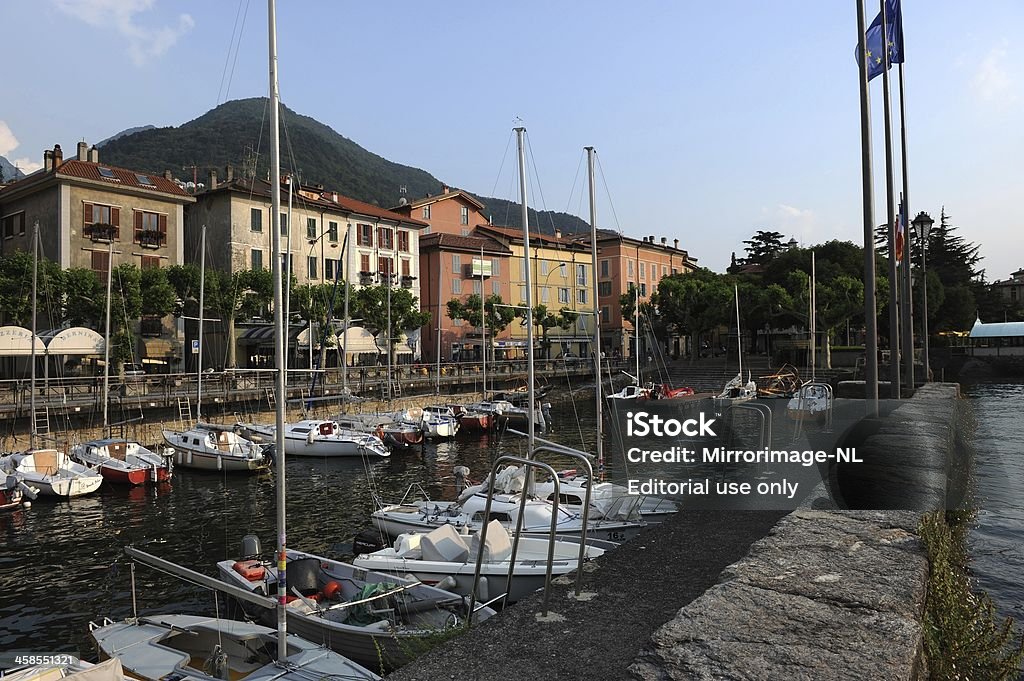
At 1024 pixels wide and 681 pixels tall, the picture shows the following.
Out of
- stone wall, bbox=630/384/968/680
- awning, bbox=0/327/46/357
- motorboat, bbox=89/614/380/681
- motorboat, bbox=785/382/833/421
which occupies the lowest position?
motorboat, bbox=89/614/380/681

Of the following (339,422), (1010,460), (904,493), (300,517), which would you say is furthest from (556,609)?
(339,422)

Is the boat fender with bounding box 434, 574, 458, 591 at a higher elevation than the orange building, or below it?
below

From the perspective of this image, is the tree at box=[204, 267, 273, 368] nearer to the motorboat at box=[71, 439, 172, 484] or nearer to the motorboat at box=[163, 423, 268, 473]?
the motorboat at box=[163, 423, 268, 473]

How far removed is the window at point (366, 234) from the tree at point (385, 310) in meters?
6.07

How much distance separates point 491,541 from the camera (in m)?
12.3

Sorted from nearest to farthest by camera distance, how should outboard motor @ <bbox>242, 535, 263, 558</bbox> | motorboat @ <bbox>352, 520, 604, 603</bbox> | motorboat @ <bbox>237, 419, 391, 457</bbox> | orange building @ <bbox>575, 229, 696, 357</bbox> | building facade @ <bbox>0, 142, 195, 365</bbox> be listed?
1. motorboat @ <bbox>352, 520, 604, 603</bbox>
2. outboard motor @ <bbox>242, 535, 263, 558</bbox>
3. motorboat @ <bbox>237, 419, 391, 457</bbox>
4. building facade @ <bbox>0, 142, 195, 365</bbox>
5. orange building @ <bbox>575, 229, 696, 357</bbox>

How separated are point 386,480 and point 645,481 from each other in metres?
19.8

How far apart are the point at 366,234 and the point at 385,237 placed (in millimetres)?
2222

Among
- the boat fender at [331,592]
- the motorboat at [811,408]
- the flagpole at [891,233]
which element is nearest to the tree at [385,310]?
the motorboat at [811,408]

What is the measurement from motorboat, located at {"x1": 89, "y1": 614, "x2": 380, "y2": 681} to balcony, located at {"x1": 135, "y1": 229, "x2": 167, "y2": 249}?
41.1m

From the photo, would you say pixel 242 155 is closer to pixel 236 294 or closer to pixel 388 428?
pixel 236 294

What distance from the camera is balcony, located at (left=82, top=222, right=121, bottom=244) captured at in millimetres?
45688

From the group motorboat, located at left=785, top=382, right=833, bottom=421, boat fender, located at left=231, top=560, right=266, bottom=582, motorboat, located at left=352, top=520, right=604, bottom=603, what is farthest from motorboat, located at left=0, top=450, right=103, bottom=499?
motorboat, located at left=785, top=382, right=833, bottom=421

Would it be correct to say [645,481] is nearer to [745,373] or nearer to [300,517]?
[300,517]
